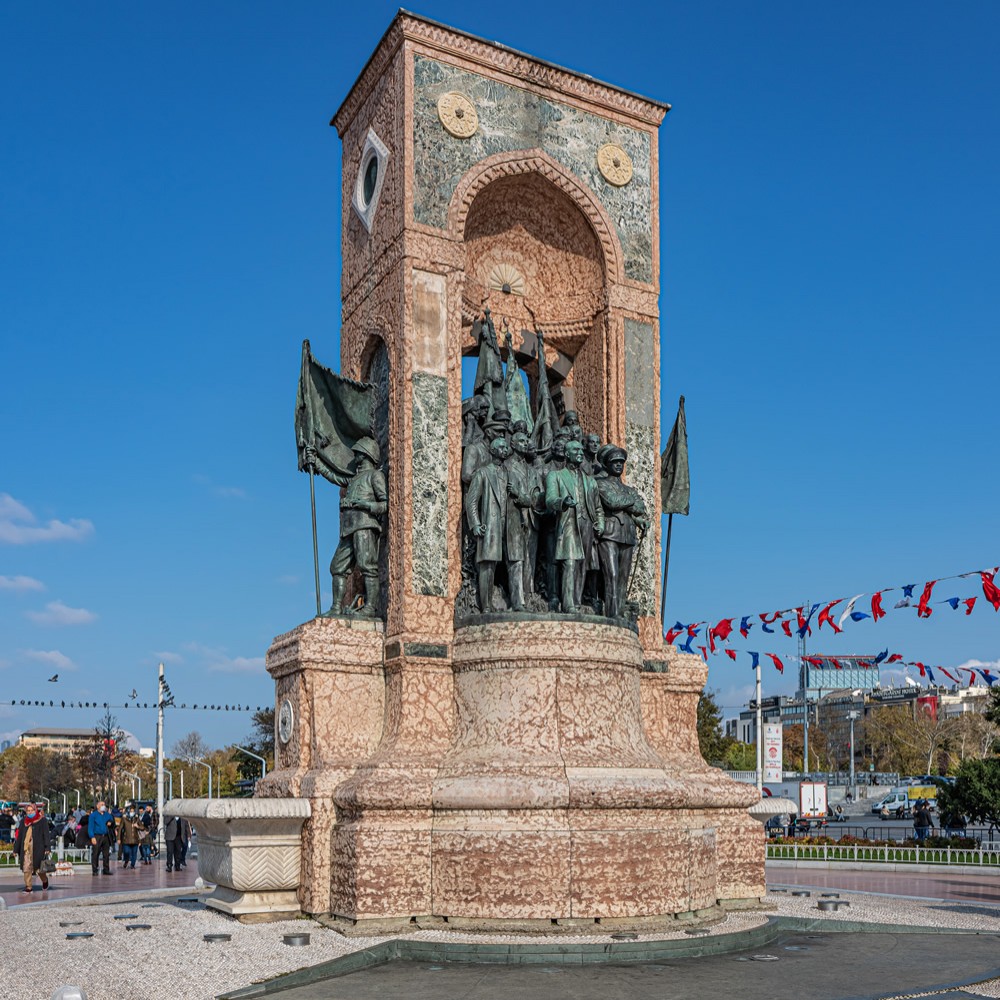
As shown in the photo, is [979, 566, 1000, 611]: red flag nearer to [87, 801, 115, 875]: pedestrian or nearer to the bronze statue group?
the bronze statue group

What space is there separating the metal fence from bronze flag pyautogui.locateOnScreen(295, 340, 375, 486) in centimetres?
1481

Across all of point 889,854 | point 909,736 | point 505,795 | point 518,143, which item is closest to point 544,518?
point 505,795

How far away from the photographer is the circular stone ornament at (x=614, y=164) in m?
15.8

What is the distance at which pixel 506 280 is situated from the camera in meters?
16.5

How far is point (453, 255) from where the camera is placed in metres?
14.3

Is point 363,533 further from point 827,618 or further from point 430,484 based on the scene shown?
point 827,618

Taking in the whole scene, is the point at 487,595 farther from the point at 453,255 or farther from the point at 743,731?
the point at 743,731

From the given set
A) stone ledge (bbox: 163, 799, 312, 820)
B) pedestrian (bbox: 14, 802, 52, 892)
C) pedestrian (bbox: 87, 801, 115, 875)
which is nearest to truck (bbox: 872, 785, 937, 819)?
pedestrian (bbox: 87, 801, 115, 875)

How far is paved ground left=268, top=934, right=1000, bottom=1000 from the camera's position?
28.9ft

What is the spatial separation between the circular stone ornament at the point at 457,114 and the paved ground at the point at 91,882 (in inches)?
450

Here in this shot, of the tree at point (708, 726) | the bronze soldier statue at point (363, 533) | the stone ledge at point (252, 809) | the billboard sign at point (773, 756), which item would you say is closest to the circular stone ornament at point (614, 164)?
the bronze soldier statue at point (363, 533)

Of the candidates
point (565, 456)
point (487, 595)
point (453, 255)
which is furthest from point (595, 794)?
point (453, 255)

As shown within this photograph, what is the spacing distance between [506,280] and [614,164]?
6.85 ft

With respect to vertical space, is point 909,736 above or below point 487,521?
below
